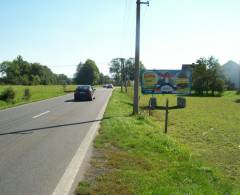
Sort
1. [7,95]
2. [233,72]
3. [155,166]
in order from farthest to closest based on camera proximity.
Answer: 1. [233,72]
2. [7,95]
3. [155,166]

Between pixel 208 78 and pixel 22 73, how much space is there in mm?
102009

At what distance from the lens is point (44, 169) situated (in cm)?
749

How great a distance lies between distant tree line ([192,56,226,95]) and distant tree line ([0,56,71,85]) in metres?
86.8

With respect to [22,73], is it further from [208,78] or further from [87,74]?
[208,78]

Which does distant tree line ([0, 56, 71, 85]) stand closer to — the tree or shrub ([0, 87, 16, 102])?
the tree

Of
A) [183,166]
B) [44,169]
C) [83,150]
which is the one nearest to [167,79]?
[83,150]

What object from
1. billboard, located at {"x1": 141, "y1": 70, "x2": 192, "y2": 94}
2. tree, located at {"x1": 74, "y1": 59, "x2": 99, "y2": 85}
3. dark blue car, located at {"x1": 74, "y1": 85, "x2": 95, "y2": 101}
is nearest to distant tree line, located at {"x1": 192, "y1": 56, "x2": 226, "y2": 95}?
dark blue car, located at {"x1": 74, "y1": 85, "x2": 95, "y2": 101}

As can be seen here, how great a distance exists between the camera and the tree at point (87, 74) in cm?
15838

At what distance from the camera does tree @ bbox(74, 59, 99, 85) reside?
520 ft

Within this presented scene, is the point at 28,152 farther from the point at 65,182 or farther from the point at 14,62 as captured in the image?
the point at 14,62

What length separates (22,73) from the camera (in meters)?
159

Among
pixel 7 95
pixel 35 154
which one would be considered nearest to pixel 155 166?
pixel 35 154

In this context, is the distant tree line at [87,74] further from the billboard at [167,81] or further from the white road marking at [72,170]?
the white road marking at [72,170]

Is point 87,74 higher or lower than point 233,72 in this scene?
lower
